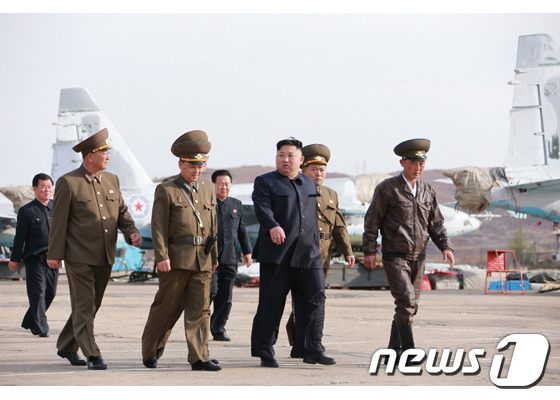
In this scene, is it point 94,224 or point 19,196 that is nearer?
point 94,224

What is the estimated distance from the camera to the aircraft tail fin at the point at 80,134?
115 ft

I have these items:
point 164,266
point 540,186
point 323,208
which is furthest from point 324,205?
point 540,186

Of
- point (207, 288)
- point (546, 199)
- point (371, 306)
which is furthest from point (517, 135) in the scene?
point (207, 288)

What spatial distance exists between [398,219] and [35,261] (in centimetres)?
444

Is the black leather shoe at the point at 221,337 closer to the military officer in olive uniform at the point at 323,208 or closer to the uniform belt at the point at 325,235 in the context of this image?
the military officer in olive uniform at the point at 323,208

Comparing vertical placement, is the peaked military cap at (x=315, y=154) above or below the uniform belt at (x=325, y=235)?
above

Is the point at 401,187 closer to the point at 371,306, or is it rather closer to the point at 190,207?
the point at 190,207

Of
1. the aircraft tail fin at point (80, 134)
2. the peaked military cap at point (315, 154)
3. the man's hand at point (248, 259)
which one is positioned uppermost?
the aircraft tail fin at point (80, 134)

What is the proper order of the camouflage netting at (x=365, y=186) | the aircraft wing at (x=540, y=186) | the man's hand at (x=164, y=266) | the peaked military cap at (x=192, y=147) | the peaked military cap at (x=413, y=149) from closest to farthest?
the man's hand at (x=164, y=266) < the peaked military cap at (x=192, y=147) < the peaked military cap at (x=413, y=149) < the aircraft wing at (x=540, y=186) < the camouflage netting at (x=365, y=186)

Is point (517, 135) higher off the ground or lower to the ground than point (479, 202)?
higher

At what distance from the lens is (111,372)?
244 inches

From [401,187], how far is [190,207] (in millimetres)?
1854

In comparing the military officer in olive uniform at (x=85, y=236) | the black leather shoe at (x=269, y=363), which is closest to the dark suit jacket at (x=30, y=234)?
the military officer in olive uniform at (x=85, y=236)

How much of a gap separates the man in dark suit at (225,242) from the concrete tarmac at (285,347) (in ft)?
1.57
